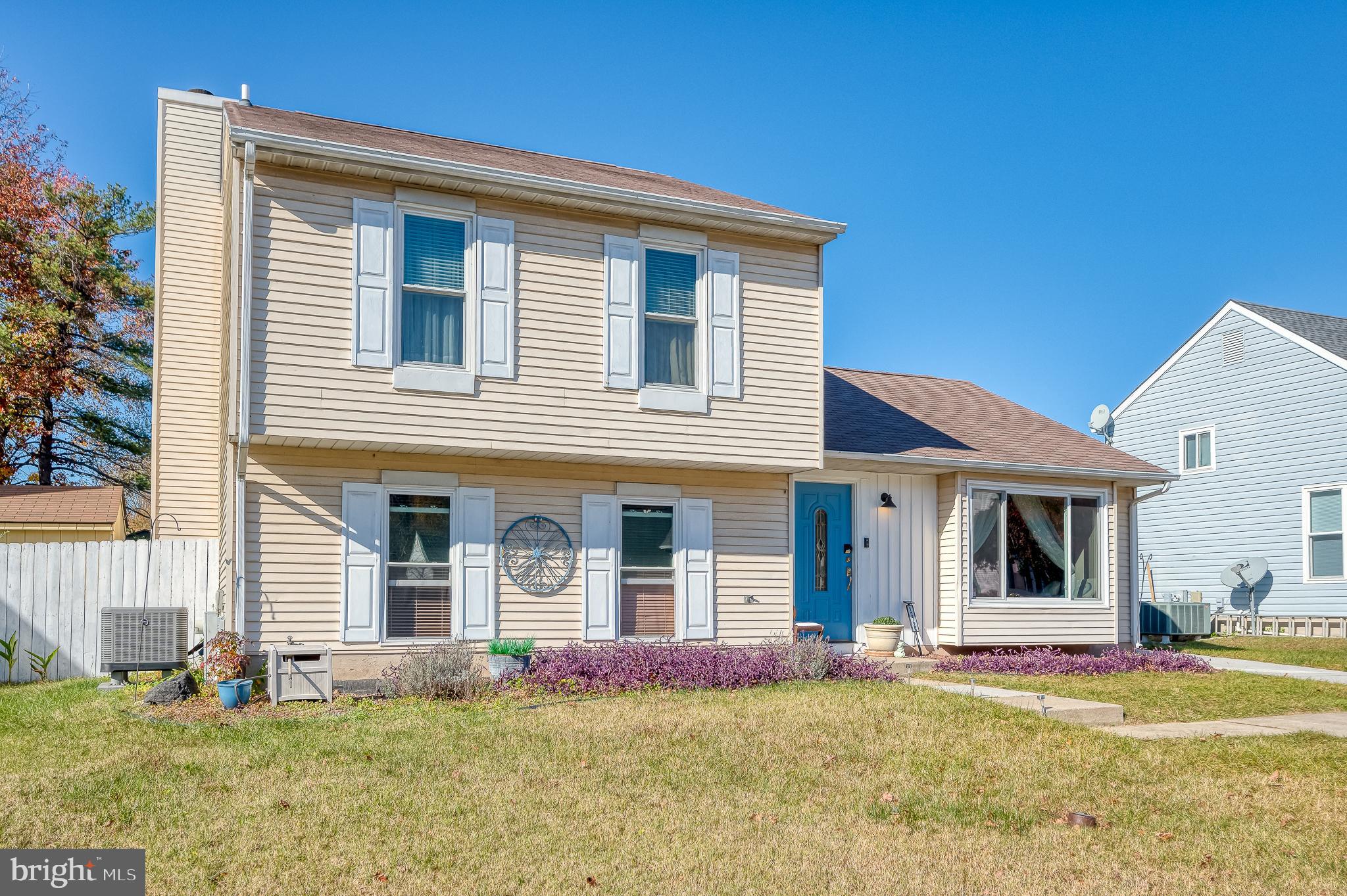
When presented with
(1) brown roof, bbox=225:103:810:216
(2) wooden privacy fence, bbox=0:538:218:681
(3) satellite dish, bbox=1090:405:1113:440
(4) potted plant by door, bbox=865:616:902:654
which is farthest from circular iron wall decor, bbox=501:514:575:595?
(3) satellite dish, bbox=1090:405:1113:440

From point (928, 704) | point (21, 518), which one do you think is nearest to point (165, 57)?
point (21, 518)

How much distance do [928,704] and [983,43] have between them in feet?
41.7

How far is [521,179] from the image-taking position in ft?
36.7


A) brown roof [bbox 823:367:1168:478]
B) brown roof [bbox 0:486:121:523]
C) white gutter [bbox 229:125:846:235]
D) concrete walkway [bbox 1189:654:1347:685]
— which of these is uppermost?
white gutter [bbox 229:125:846:235]

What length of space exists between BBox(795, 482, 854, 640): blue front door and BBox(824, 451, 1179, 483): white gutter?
2.77 ft

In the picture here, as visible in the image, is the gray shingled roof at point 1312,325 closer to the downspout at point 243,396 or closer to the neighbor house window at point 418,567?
the neighbor house window at point 418,567

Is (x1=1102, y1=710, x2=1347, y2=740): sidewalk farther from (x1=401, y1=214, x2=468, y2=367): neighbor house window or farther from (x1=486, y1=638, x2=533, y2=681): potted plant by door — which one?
(x1=401, y1=214, x2=468, y2=367): neighbor house window

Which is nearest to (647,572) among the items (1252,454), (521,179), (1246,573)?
→ (521,179)

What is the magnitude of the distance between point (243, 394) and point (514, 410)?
2.62 m

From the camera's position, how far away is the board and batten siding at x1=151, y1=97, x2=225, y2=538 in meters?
14.6

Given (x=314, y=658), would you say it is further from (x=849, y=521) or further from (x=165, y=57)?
(x=165, y=57)

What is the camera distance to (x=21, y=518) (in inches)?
629

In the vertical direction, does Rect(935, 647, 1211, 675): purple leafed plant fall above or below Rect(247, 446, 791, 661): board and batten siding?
below

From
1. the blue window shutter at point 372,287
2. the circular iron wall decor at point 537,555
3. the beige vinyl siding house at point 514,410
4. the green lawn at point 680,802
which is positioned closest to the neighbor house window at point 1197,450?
the beige vinyl siding house at point 514,410
